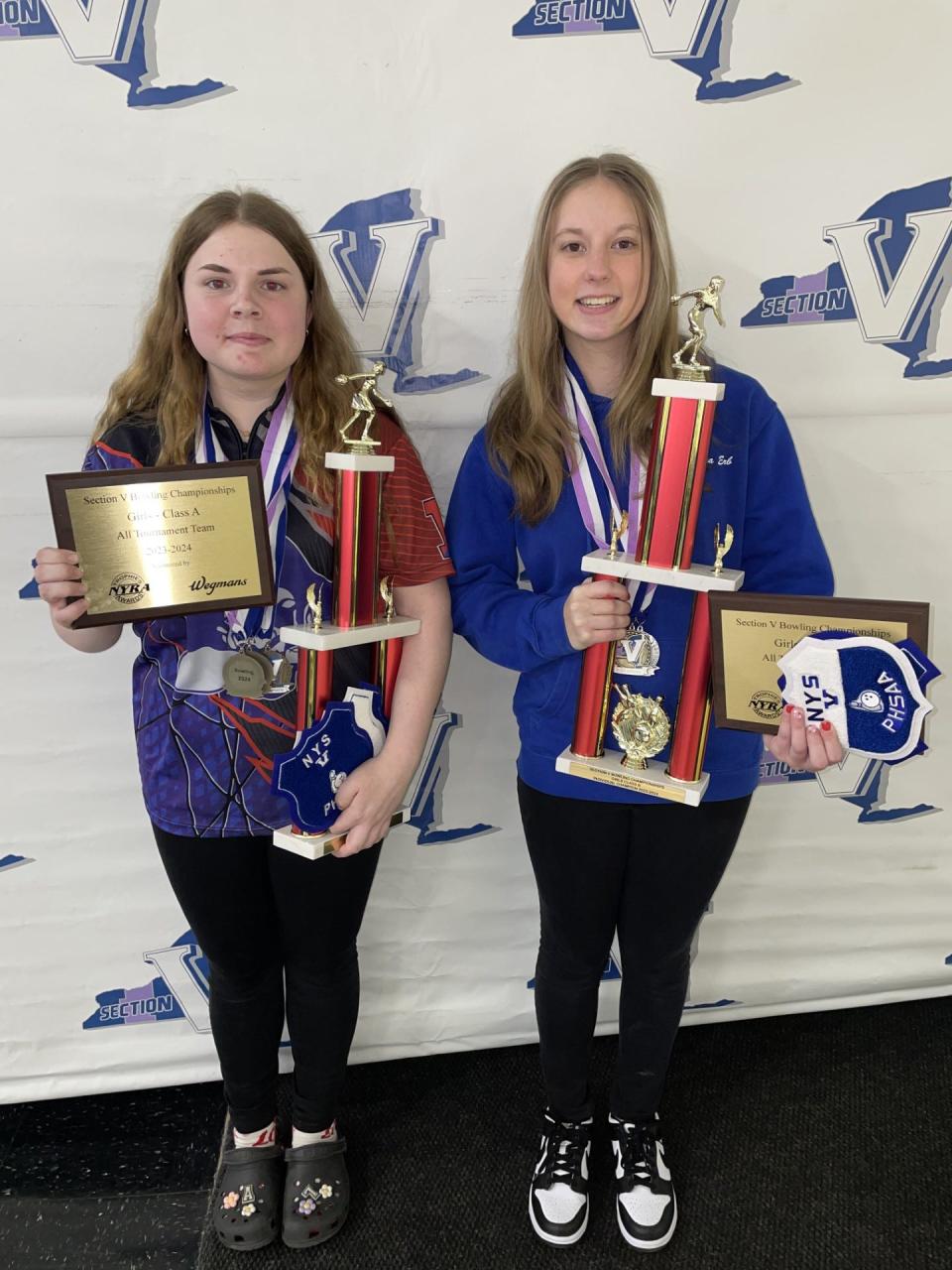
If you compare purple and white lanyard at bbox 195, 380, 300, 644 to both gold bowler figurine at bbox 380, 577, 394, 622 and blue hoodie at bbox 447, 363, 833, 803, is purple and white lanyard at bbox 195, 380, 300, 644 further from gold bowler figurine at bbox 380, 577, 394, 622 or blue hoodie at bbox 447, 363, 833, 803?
blue hoodie at bbox 447, 363, 833, 803

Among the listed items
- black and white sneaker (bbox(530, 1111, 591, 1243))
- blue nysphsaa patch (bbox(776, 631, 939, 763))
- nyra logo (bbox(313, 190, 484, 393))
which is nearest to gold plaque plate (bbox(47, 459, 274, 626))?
nyra logo (bbox(313, 190, 484, 393))

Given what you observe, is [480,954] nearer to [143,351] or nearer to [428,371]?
[428,371]

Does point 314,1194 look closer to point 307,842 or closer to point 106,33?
point 307,842

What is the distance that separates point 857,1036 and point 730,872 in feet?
1.55

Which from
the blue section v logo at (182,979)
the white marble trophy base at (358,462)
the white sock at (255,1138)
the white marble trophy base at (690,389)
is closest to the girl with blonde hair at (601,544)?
the white marble trophy base at (690,389)

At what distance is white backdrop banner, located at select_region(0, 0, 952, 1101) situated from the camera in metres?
1.45

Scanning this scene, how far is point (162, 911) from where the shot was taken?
1.85 m

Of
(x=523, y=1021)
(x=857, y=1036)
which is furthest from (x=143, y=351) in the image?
(x=857, y=1036)

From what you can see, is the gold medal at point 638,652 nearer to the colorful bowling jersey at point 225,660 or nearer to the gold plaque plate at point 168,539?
the colorful bowling jersey at point 225,660

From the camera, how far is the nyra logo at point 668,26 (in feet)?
4.83

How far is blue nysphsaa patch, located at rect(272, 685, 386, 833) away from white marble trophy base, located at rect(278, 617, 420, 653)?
92mm

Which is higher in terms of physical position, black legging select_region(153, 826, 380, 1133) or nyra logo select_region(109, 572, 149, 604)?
nyra logo select_region(109, 572, 149, 604)

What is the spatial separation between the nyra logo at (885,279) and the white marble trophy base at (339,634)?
955 millimetres

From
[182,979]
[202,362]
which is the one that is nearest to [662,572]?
[202,362]
